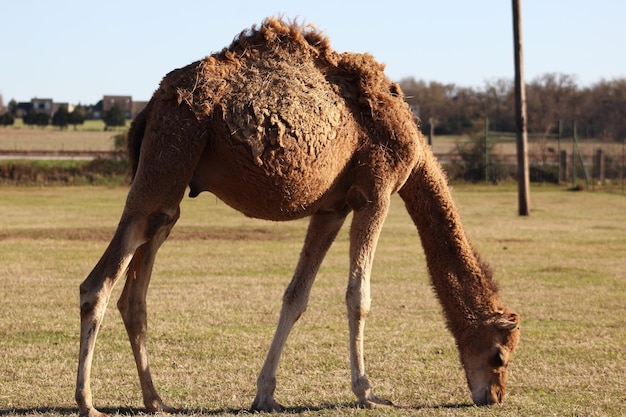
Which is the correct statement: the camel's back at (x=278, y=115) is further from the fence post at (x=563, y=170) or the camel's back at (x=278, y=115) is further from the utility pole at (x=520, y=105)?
the fence post at (x=563, y=170)

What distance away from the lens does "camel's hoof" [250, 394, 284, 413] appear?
7.94 m

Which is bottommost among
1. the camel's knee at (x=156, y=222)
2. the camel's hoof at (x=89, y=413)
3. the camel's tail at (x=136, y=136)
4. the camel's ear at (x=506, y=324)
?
the camel's hoof at (x=89, y=413)

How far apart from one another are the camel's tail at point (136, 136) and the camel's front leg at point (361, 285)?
1873 millimetres

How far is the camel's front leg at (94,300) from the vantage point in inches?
283

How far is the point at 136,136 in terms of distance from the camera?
25.5 ft

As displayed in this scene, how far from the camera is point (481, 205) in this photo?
118 ft

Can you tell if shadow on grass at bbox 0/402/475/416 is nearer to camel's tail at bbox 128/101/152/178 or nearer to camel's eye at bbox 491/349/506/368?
camel's eye at bbox 491/349/506/368

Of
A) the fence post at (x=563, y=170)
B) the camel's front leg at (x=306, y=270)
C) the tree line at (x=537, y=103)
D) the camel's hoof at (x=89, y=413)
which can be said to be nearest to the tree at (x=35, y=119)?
the tree line at (x=537, y=103)

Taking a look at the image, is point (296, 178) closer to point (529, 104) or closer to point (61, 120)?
point (529, 104)

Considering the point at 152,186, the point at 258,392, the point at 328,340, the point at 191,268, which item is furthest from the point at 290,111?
the point at 191,268

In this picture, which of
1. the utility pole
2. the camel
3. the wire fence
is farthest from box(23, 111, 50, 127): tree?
the camel

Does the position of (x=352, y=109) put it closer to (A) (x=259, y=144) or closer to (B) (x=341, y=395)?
(A) (x=259, y=144)

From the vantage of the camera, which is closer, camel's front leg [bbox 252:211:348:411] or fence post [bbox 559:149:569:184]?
camel's front leg [bbox 252:211:348:411]

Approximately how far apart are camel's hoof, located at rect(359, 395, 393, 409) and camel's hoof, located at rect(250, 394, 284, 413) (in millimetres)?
669
